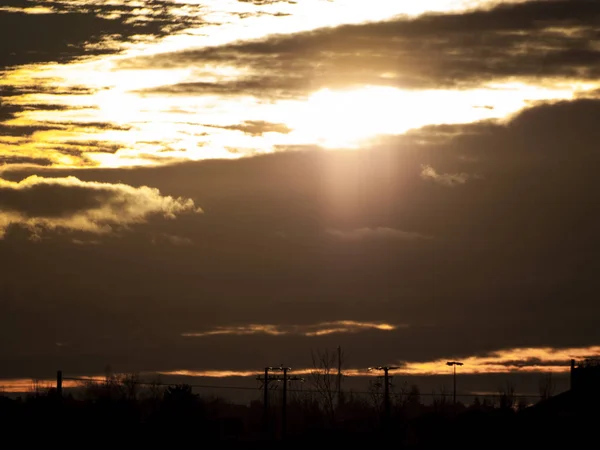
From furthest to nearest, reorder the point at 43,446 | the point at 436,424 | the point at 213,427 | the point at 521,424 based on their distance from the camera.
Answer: the point at 436,424 < the point at 213,427 < the point at 521,424 < the point at 43,446

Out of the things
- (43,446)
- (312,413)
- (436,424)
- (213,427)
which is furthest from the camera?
(312,413)

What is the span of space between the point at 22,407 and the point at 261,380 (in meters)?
29.5

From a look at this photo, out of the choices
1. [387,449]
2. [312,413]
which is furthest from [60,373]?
[312,413]

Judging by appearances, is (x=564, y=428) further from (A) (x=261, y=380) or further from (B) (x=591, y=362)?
(A) (x=261, y=380)

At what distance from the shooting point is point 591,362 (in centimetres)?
11875

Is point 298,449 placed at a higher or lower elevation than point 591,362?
lower

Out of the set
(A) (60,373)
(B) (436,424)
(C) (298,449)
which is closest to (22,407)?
(A) (60,373)

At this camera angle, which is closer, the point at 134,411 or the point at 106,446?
the point at 106,446

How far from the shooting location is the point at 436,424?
4636 inches

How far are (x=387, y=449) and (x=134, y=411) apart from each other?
72.7 ft

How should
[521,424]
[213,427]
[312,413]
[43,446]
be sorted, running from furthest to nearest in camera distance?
1. [312,413]
2. [213,427]
3. [521,424]
4. [43,446]

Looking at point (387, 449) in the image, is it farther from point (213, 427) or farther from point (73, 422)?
point (73, 422)

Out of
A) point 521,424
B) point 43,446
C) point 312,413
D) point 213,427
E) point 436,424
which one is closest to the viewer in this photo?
point 43,446

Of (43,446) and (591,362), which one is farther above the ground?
(591,362)
